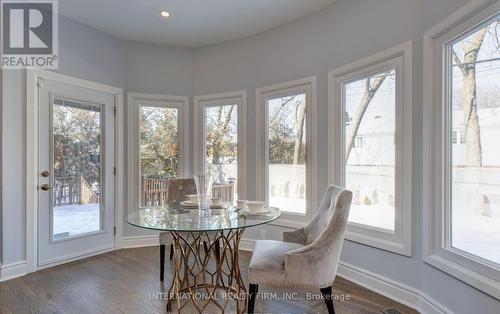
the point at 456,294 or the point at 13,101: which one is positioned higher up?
the point at 13,101

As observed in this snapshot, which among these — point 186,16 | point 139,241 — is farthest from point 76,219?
point 186,16

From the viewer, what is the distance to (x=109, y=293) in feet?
7.88

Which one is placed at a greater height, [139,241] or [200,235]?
[200,235]

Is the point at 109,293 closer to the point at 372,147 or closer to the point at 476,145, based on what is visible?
Answer: the point at 372,147

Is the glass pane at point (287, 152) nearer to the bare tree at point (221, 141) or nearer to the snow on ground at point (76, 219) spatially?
the bare tree at point (221, 141)

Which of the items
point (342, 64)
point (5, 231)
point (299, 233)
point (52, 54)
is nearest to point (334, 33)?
point (342, 64)

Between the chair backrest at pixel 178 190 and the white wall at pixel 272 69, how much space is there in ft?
2.85

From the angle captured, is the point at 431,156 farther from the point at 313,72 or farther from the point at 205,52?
the point at 205,52

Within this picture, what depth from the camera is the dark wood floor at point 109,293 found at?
216 cm

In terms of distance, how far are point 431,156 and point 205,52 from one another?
3205 mm

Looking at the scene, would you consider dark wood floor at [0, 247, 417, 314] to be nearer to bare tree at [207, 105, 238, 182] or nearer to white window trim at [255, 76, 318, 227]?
white window trim at [255, 76, 318, 227]

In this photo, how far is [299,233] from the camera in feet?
8.01

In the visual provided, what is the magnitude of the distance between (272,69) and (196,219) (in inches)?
88.8

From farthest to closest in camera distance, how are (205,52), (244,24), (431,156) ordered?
1. (205,52)
2. (244,24)
3. (431,156)
